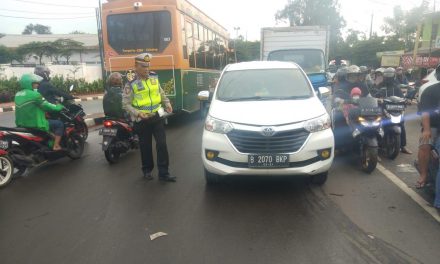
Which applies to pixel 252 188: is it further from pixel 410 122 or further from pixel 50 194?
pixel 410 122

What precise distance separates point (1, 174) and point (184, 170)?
2.69 metres

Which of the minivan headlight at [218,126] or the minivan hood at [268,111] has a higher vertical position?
the minivan hood at [268,111]


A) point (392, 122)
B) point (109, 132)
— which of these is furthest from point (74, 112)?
point (392, 122)

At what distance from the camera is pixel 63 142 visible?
7012mm

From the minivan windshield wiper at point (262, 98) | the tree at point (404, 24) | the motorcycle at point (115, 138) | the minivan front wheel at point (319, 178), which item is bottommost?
the minivan front wheel at point (319, 178)

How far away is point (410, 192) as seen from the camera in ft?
16.5

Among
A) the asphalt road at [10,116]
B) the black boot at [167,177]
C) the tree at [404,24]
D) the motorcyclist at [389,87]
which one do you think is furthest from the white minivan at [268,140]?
the tree at [404,24]

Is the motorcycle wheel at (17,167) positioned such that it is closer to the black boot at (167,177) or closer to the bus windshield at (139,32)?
the black boot at (167,177)

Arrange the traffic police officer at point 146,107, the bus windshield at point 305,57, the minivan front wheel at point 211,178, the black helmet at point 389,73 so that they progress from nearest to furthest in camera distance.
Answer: the minivan front wheel at point 211,178 < the traffic police officer at point 146,107 < the black helmet at point 389,73 < the bus windshield at point 305,57

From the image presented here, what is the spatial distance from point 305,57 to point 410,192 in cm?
869

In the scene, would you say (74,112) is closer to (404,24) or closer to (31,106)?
(31,106)

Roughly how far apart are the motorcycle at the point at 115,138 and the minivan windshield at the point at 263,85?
207cm

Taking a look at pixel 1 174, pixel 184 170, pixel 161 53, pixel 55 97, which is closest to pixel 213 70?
pixel 161 53

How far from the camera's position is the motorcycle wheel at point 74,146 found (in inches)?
283
